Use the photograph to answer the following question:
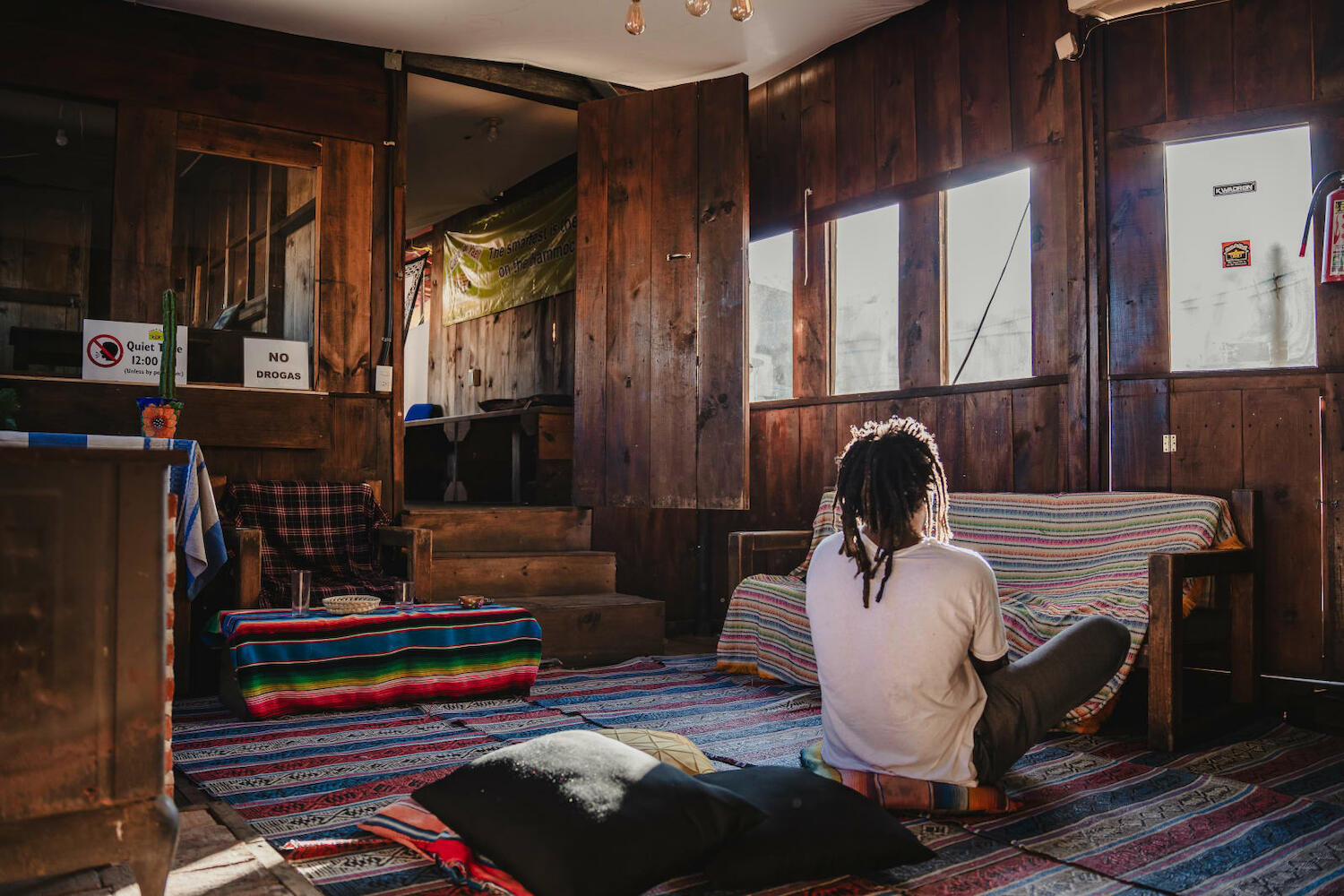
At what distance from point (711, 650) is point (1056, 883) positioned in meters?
3.27

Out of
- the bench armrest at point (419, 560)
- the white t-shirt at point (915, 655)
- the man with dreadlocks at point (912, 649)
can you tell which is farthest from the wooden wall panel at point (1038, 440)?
the bench armrest at point (419, 560)

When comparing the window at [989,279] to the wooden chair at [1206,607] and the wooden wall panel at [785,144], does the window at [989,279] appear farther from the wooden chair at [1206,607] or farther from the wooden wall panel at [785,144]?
the wooden chair at [1206,607]

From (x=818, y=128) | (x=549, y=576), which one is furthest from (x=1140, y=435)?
(x=549, y=576)

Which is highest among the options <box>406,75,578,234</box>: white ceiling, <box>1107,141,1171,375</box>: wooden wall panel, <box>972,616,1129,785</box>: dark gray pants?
<box>406,75,578,234</box>: white ceiling

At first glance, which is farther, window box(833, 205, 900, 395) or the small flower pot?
window box(833, 205, 900, 395)

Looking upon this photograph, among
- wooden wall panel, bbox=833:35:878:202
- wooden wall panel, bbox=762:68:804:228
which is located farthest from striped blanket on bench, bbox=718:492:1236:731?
wooden wall panel, bbox=762:68:804:228

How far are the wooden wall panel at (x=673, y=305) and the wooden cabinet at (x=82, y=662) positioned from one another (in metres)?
3.48

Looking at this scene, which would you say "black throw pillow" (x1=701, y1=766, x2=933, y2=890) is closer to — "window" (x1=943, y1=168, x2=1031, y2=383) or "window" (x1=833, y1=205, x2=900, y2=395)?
"window" (x1=943, y1=168, x2=1031, y2=383)

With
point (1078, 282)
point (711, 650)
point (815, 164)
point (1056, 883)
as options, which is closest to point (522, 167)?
point (815, 164)

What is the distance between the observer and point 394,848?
2246 mm

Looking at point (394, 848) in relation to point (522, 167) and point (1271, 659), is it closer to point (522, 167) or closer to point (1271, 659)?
point (1271, 659)

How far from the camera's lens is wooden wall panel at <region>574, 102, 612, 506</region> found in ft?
18.1

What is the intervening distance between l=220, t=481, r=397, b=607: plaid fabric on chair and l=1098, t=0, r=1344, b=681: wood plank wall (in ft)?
10.9

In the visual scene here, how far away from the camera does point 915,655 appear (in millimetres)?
2309
